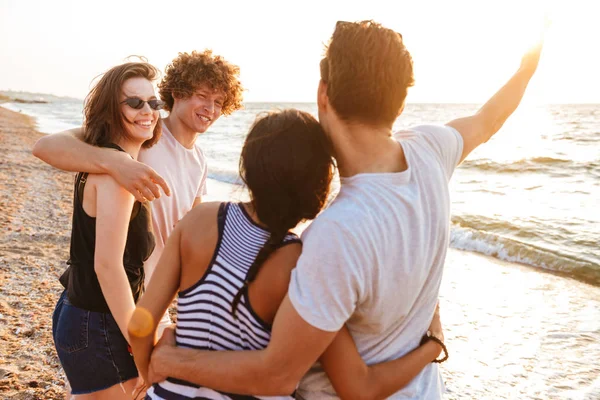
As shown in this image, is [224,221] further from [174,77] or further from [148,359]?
[174,77]

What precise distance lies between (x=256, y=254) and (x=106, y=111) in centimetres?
125

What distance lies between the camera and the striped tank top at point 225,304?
4.49ft

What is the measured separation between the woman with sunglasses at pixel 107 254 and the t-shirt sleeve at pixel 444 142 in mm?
1207

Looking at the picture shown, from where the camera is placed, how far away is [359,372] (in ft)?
4.71

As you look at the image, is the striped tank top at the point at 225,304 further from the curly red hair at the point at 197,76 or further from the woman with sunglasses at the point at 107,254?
the curly red hair at the point at 197,76

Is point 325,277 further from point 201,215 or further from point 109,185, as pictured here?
point 109,185

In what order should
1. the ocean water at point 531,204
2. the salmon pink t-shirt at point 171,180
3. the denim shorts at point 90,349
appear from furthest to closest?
the ocean water at point 531,204, the salmon pink t-shirt at point 171,180, the denim shorts at point 90,349

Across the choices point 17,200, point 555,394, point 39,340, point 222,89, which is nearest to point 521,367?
point 555,394

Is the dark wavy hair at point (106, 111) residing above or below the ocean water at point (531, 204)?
above

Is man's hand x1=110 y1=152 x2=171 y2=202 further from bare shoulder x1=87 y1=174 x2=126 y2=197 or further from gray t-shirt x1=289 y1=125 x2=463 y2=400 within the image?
gray t-shirt x1=289 y1=125 x2=463 y2=400

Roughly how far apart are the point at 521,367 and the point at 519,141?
23016 millimetres

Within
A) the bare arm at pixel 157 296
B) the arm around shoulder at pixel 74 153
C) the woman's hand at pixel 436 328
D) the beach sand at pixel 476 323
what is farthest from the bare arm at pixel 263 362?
the beach sand at pixel 476 323

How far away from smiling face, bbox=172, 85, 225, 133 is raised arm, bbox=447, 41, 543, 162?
1657mm

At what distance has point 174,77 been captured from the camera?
3111 millimetres
